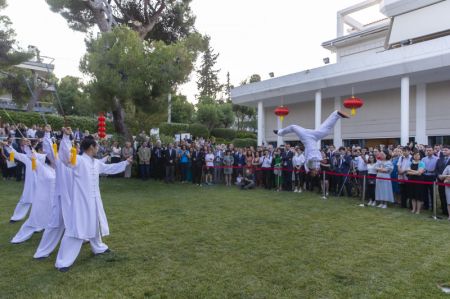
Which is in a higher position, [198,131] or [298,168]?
[198,131]

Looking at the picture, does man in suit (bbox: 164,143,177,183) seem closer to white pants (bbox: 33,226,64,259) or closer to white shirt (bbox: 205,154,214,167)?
white shirt (bbox: 205,154,214,167)

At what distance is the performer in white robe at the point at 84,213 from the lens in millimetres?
5543

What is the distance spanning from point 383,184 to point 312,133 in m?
3.52

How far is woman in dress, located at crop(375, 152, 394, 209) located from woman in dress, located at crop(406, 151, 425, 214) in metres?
0.57

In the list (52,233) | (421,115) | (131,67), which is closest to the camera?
(52,233)

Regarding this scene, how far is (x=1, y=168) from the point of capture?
647 inches

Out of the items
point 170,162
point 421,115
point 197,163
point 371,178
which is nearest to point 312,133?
point 371,178

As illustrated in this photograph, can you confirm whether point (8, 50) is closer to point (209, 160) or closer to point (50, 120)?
point (50, 120)

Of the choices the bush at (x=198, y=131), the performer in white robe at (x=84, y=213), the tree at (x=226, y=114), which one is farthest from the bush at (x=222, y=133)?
the performer in white robe at (x=84, y=213)

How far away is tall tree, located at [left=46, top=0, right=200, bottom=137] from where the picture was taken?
21078 millimetres

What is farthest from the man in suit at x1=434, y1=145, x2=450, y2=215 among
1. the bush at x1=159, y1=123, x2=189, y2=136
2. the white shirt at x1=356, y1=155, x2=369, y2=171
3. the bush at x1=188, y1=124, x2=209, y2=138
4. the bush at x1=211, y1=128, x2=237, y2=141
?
the bush at x1=211, y1=128, x2=237, y2=141

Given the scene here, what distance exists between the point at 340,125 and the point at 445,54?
24.4 ft

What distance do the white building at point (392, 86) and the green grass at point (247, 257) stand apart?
9.03m

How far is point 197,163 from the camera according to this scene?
1598 cm
